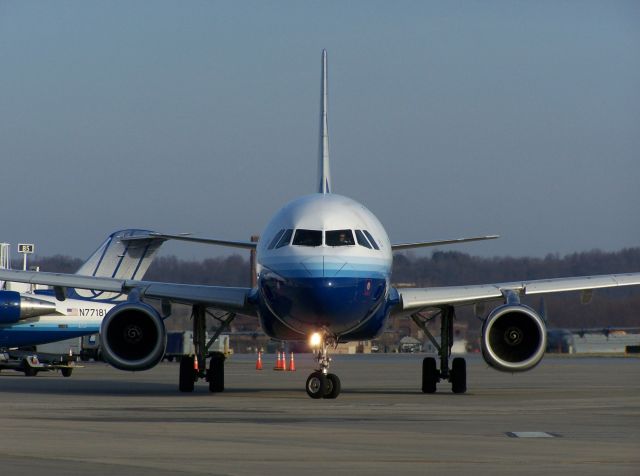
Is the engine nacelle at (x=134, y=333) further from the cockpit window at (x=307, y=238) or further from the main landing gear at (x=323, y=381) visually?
the cockpit window at (x=307, y=238)

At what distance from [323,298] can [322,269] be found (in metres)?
0.52

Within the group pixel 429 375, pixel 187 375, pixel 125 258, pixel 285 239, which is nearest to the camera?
pixel 285 239

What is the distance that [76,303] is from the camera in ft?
172

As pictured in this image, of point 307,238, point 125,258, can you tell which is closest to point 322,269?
point 307,238

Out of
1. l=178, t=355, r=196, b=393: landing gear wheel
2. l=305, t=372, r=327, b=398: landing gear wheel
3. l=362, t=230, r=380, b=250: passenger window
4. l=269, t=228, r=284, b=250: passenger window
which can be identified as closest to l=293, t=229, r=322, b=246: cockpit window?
l=269, t=228, r=284, b=250: passenger window

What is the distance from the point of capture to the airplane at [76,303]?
4841 cm

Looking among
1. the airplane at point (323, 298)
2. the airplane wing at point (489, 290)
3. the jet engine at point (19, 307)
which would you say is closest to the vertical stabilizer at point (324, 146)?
the airplane at point (323, 298)

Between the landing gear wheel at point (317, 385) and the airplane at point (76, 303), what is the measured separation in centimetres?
2212

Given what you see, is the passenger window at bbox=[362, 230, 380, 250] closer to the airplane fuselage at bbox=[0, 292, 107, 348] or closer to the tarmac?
the tarmac

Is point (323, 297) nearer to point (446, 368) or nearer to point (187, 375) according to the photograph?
point (187, 375)

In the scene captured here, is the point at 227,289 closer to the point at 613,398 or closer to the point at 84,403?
the point at 84,403

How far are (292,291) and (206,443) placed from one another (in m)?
9.13

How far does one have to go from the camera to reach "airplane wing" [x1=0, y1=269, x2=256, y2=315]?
88.4 feet

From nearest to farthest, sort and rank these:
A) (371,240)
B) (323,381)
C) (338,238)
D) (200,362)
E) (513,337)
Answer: (338,238) → (323,381) → (371,240) → (513,337) → (200,362)
